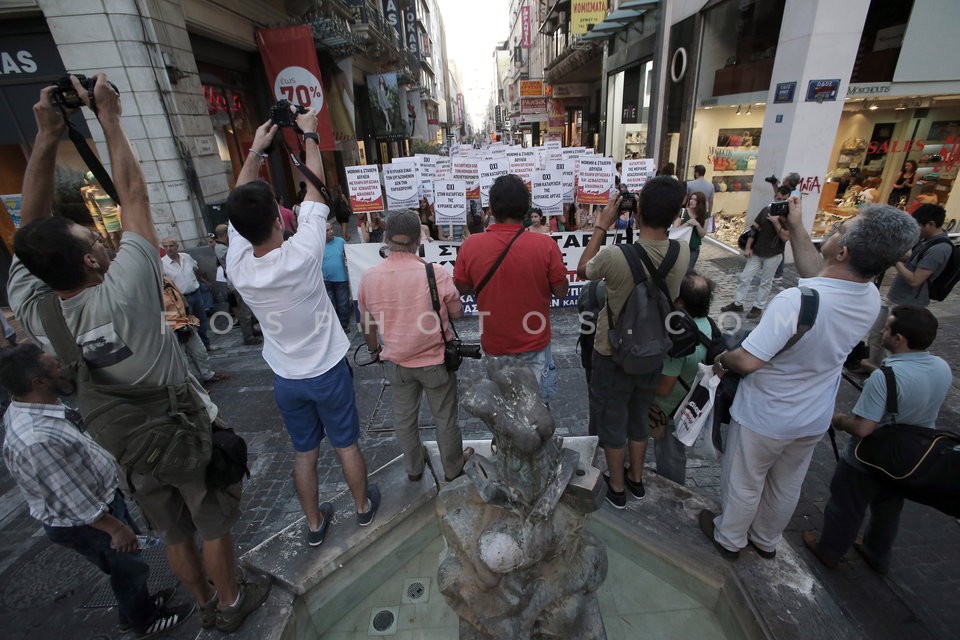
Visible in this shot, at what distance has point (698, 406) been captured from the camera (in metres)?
2.67

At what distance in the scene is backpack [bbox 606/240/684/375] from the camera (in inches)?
101

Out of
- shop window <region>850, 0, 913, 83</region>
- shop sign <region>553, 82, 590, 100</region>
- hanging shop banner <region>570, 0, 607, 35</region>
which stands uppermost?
hanging shop banner <region>570, 0, 607, 35</region>

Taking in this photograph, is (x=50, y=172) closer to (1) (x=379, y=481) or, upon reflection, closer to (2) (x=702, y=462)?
(1) (x=379, y=481)

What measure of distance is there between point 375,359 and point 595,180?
557cm

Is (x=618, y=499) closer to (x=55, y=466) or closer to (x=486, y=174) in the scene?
(x=55, y=466)

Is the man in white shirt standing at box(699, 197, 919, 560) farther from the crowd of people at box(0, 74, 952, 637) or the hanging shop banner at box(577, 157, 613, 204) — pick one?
the hanging shop banner at box(577, 157, 613, 204)

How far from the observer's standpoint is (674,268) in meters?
2.60

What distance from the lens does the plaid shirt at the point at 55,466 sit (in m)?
2.23

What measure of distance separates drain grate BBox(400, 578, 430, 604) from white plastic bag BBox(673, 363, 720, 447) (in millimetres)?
1910

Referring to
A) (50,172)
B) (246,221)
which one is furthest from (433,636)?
(50,172)

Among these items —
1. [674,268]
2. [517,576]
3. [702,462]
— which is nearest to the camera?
[517,576]

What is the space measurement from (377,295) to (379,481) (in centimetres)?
152

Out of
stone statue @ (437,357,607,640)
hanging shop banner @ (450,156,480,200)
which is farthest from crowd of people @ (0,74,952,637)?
hanging shop banner @ (450,156,480,200)

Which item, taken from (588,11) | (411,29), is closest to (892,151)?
(588,11)
